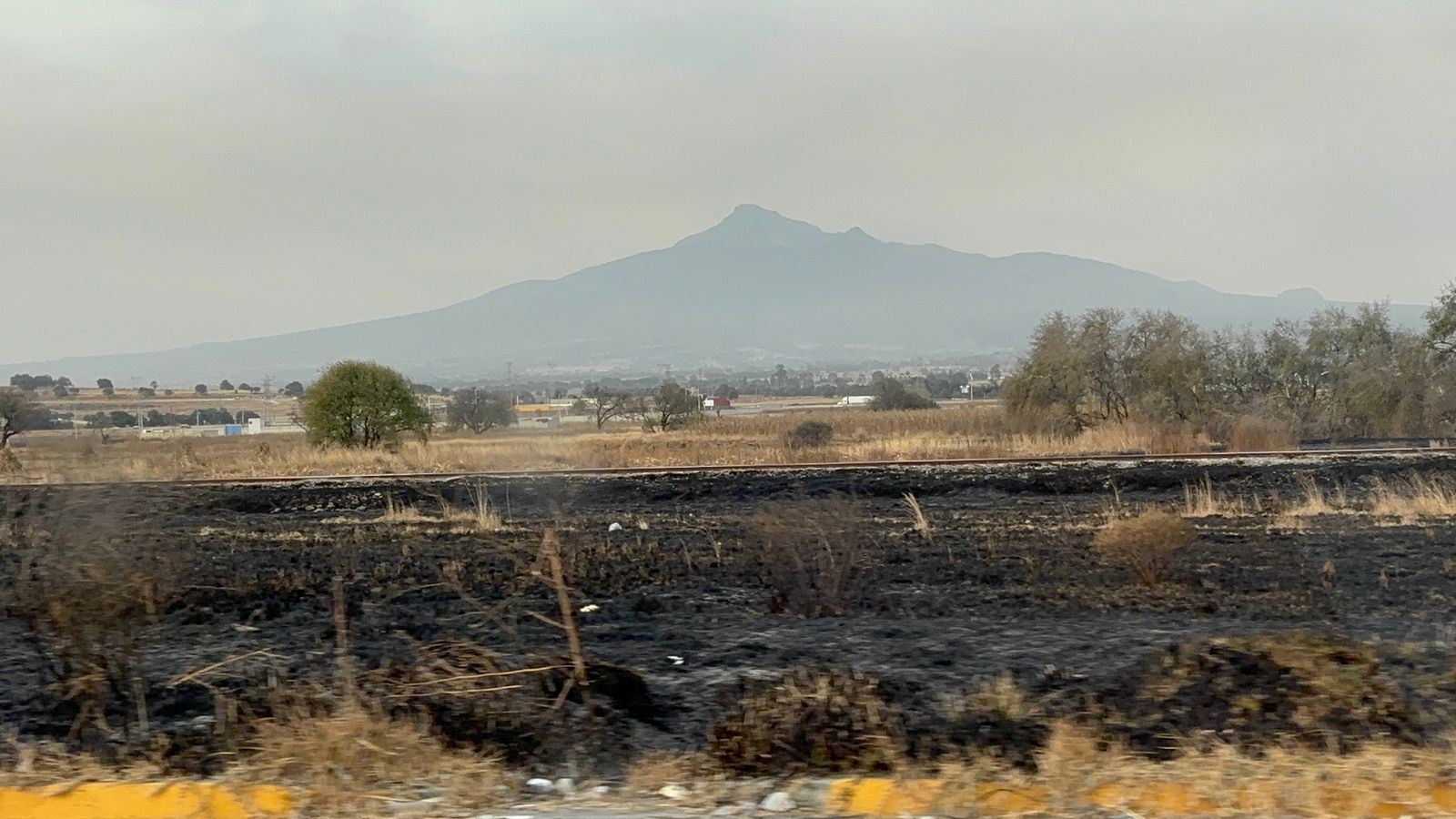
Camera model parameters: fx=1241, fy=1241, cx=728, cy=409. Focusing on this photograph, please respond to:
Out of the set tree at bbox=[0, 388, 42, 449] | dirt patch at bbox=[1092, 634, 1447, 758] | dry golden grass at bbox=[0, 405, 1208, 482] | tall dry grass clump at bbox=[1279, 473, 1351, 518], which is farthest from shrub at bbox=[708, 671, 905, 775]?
tree at bbox=[0, 388, 42, 449]

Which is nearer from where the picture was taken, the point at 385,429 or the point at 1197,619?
the point at 1197,619

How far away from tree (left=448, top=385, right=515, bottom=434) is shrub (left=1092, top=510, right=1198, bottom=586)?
11735mm

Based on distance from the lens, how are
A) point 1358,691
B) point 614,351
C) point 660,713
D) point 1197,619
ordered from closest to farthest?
1. point 1358,691
2. point 660,713
3. point 1197,619
4. point 614,351

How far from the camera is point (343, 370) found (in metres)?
45.5

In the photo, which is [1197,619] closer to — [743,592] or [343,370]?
[743,592]

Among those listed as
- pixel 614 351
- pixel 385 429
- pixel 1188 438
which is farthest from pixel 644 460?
pixel 614 351

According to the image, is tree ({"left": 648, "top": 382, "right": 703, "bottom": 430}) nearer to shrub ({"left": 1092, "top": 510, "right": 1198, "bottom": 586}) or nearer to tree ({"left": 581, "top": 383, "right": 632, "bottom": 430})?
tree ({"left": 581, "top": 383, "right": 632, "bottom": 430})

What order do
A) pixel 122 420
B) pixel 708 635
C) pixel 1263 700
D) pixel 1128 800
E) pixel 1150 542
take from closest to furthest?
pixel 1128 800 → pixel 1263 700 → pixel 708 635 → pixel 1150 542 → pixel 122 420

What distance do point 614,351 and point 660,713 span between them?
102154mm

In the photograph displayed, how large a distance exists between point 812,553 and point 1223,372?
3905 centimetres

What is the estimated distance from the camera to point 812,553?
40.4ft

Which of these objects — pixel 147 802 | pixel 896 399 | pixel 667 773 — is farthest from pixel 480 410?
pixel 896 399

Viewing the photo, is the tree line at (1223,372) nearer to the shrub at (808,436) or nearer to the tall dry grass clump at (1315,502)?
the shrub at (808,436)

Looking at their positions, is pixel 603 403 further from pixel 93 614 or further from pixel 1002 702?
pixel 1002 702
